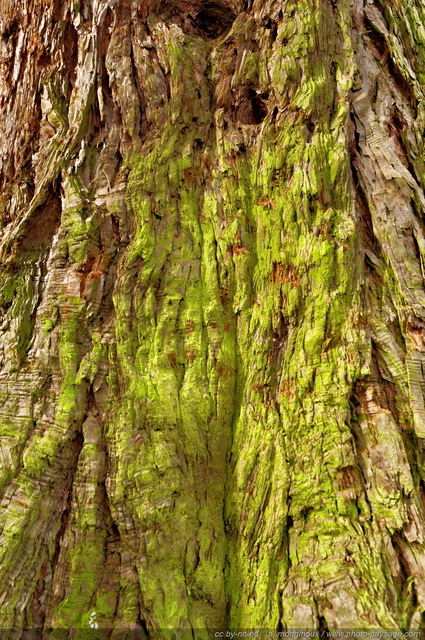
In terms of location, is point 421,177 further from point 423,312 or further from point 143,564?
point 143,564

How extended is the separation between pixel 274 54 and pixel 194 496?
8.12ft

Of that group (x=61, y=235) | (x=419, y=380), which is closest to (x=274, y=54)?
(x=61, y=235)

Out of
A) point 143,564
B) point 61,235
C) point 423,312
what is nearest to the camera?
point 143,564

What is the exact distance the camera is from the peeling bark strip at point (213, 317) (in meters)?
2.06

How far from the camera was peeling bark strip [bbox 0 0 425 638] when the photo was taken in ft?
6.77

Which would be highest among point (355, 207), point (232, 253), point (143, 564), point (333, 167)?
point (333, 167)

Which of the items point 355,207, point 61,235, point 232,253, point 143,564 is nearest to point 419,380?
point 355,207

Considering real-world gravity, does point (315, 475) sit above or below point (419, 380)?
below

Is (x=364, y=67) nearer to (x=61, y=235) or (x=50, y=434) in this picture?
(x=61, y=235)

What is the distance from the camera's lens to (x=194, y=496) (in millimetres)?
2240

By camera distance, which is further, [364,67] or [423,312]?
[364,67]

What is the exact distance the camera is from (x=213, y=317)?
254 centimetres

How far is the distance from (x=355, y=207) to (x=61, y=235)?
5.11 feet

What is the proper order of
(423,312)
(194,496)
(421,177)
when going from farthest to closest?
(421,177) → (423,312) → (194,496)
